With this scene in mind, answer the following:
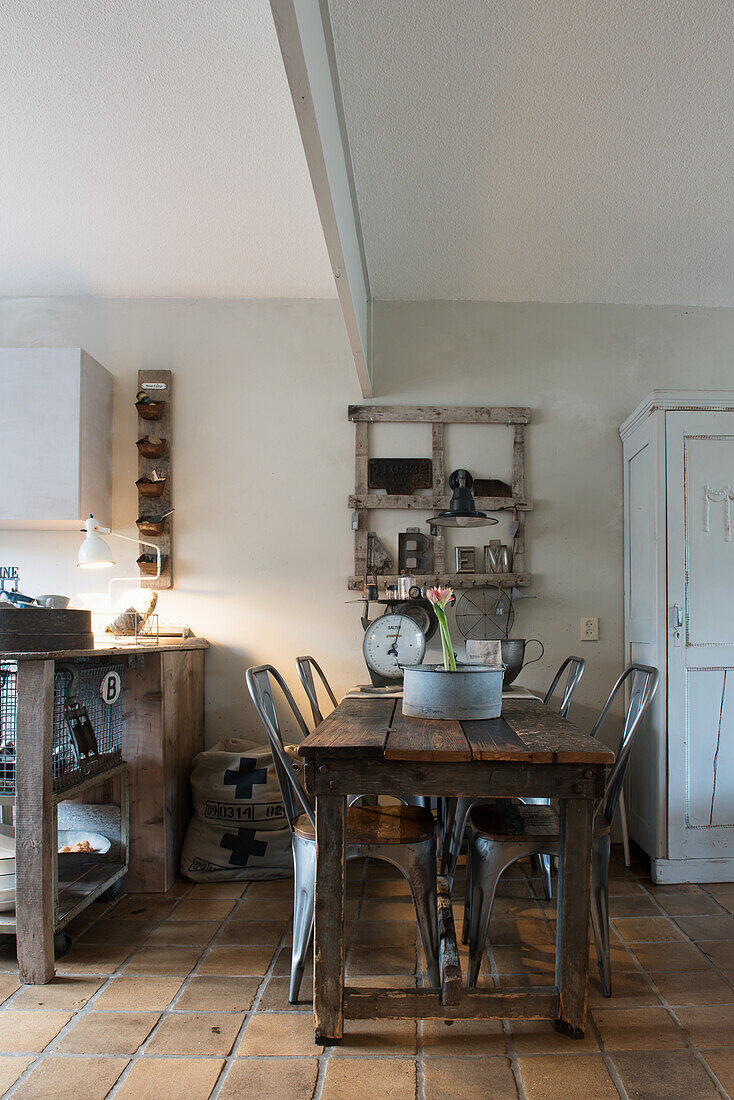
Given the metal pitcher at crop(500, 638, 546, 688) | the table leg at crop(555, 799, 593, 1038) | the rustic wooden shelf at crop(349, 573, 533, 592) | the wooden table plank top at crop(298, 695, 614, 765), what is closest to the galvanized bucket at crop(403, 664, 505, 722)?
the wooden table plank top at crop(298, 695, 614, 765)

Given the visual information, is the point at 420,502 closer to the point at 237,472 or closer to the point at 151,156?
the point at 237,472

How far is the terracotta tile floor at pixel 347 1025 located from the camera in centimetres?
169

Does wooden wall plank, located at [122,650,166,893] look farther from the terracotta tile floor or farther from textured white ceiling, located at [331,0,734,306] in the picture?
textured white ceiling, located at [331,0,734,306]

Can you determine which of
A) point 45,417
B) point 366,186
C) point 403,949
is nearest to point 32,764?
point 403,949

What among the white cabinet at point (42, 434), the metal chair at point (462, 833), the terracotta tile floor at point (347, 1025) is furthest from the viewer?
the white cabinet at point (42, 434)

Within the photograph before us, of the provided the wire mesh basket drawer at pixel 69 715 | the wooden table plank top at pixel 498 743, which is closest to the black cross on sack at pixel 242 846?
the wire mesh basket drawer at pixel 69 715

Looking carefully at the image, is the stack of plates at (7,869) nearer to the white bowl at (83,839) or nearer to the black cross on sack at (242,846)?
the white bowl at (83,839)

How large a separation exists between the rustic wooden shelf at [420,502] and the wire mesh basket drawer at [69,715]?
143 centimetres

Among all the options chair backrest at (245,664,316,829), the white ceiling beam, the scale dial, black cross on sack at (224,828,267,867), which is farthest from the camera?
the scale dial

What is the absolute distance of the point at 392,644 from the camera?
3199 millimetres

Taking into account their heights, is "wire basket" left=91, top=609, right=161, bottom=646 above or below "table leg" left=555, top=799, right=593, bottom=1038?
above

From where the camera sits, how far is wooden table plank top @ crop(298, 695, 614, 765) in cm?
173

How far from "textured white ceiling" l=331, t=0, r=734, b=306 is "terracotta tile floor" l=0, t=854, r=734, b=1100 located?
263 cm

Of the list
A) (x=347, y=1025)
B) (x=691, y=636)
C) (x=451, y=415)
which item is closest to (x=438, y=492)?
(x=451, y=415)
